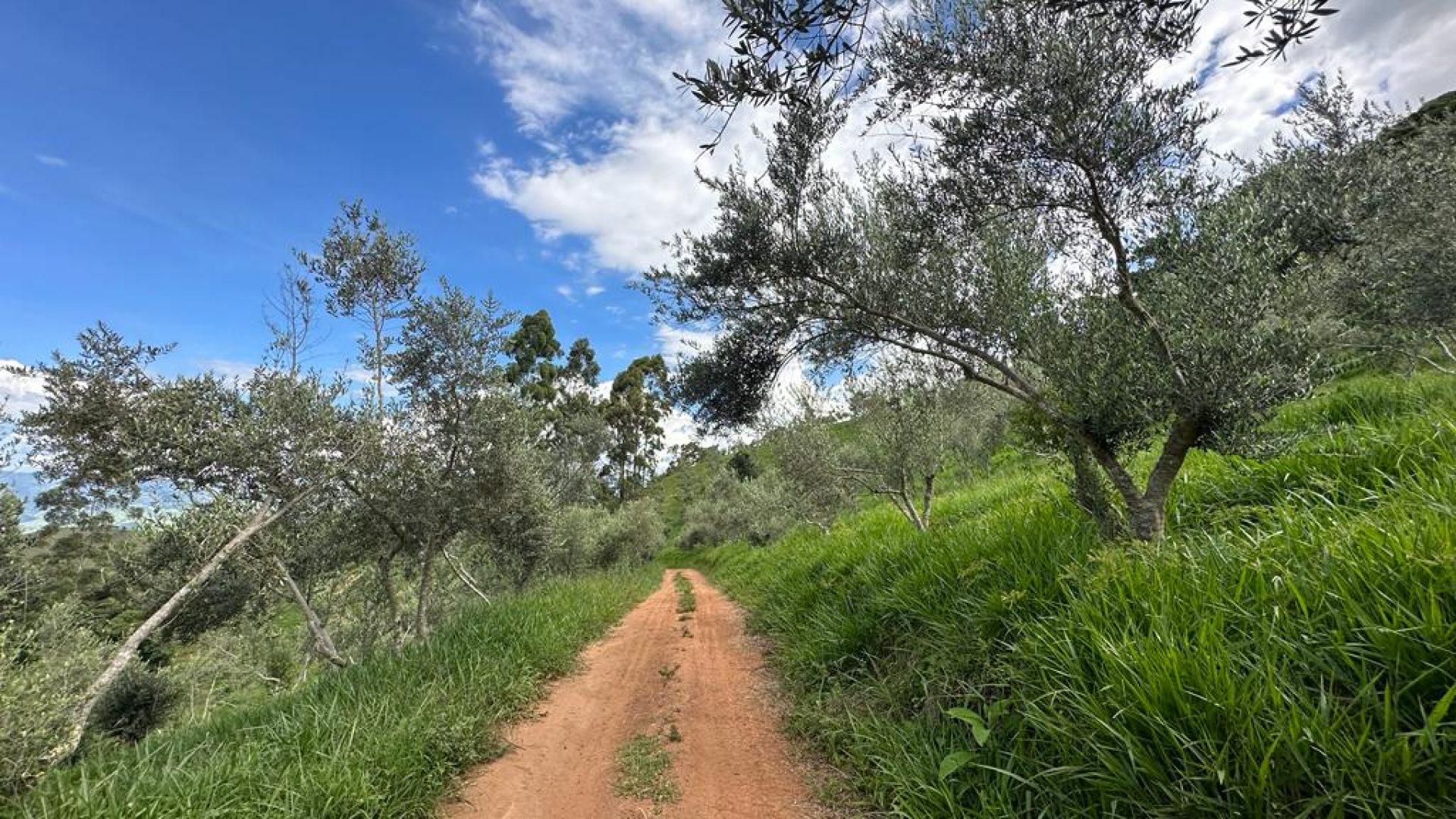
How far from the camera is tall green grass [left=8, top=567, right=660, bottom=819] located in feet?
12.5

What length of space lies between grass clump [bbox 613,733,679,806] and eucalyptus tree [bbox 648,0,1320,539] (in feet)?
15.3

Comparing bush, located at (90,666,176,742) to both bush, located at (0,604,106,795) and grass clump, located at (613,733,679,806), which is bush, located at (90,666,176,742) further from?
grass clump, located at (613,733,679,806)

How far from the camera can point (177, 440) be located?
8.07 meters

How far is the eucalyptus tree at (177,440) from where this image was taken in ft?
24.7

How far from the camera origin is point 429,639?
8586mm

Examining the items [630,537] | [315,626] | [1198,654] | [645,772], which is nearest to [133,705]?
[315,626]

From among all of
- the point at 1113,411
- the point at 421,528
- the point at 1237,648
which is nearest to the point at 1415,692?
the point at 1237,648

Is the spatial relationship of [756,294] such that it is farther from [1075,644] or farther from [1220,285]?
[1075,644]

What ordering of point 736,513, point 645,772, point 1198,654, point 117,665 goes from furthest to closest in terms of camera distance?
1. point 736,513
2. point 117,665
3. point 645,772
4. point 1198,654

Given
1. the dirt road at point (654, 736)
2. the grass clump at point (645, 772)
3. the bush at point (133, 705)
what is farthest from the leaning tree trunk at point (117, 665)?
the bush at point (133, 705)

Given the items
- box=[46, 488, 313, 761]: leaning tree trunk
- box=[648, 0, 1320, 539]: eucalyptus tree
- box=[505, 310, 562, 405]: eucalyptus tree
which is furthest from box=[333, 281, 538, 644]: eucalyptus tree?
box=[505, 310, 562, 405]: eucalyptus tree

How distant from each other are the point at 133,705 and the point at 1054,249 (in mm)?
22975

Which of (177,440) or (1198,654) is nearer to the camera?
(1198,654)

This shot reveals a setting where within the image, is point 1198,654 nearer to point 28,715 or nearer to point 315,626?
point 28,715
